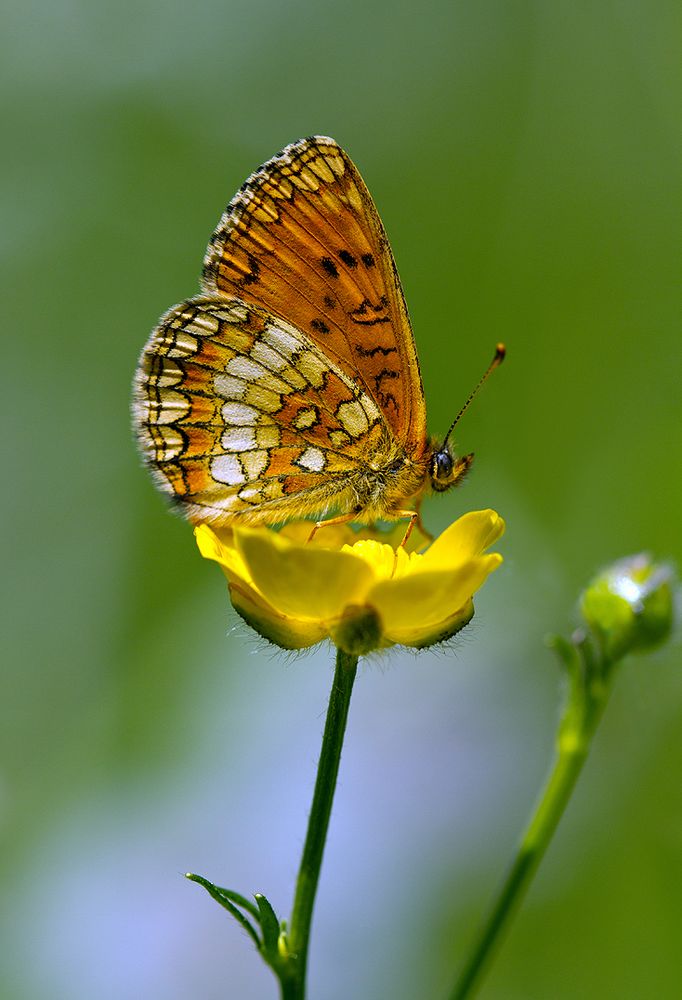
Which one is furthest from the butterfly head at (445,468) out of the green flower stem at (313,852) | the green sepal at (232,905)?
the green sepal at (232,905)

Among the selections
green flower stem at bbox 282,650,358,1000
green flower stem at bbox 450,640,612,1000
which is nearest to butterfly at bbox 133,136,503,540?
green flower stem at bbox 450,640,612,1000

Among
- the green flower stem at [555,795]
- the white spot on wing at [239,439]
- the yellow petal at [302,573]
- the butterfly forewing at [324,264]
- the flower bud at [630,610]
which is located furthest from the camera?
the white spot on wing at [239,439]

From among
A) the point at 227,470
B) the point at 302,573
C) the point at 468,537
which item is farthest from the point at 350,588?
A: the point at 227,470

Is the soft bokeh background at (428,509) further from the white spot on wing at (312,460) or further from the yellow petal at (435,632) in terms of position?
the white spot on wing at (312,460)

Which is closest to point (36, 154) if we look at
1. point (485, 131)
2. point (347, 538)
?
point (485, 131)

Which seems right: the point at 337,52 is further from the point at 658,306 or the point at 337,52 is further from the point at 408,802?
the point at 408,802

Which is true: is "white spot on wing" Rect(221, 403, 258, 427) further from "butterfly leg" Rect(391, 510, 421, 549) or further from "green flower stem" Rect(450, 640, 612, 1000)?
"green flower stem" Rect(450, 640, 612, 1000)
